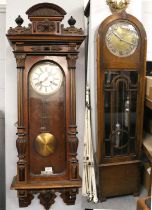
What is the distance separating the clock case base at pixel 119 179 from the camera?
2270 mm

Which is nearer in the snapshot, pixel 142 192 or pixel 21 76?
pixel 21 76

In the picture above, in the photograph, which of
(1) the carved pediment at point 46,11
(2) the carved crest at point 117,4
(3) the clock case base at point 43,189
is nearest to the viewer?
(1) the carved pediment at point 46,11

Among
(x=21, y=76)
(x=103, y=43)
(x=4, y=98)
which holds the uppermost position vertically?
(x=103, y=43)

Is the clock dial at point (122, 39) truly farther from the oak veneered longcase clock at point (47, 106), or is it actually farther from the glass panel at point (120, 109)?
the oak veneered longcase clock at point (47, 106)

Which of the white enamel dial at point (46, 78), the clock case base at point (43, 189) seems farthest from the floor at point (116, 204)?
the white enamel dial at point (46, 78)

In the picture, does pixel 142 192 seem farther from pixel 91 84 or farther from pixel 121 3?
pixel 121 3

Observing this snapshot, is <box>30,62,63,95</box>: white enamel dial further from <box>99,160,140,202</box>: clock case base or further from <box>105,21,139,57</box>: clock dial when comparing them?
<box>99,160,140,202</box>: clock case base

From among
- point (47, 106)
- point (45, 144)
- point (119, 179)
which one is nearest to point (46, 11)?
point (47, 106)

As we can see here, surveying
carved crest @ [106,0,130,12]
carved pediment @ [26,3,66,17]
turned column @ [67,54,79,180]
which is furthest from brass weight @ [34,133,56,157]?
carved crest @ [106,0,130,12]

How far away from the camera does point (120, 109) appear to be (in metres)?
2.23

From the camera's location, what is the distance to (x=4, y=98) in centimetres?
215

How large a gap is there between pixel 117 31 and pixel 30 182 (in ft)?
4.31

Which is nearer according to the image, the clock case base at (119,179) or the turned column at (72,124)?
the turned column at (72,124)

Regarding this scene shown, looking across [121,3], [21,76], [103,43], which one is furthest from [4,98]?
[121,3]
